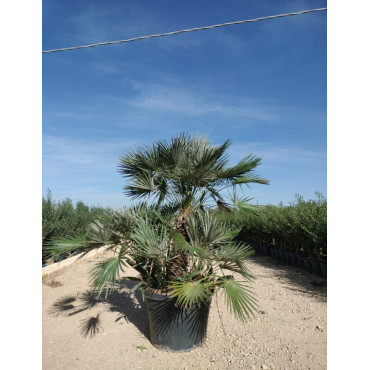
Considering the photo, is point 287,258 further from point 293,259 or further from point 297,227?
point 297,227

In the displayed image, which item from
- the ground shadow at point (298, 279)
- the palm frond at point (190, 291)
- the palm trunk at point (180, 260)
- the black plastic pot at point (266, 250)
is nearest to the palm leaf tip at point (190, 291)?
the palm frond at point (190, 291)

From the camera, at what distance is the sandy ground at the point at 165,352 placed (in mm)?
2844

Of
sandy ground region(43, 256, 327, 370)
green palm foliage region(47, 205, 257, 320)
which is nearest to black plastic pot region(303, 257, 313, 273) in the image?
sandy ground region(43, 256, 327, 370)

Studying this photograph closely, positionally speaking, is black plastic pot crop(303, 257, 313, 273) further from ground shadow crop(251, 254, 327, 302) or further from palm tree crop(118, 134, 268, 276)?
palm tree crop(118, 134, 268, 276)

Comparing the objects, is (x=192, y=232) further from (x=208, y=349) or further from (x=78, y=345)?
(x=78, y=345)

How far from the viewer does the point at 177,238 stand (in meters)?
2.85

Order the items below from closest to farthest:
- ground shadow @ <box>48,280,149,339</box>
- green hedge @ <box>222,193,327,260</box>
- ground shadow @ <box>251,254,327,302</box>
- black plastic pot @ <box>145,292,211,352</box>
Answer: black plastic pot @ <box>145,292,211,352</box> < ground shadow @ <box>48,280,149,339</box> < ground shadow @ <box>251,254,327,302</box> < green hedge @ <box>222,193,327,260</box>

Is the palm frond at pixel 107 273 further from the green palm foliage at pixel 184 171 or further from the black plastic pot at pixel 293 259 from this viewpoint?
the black plastic pot at pixel 293 259

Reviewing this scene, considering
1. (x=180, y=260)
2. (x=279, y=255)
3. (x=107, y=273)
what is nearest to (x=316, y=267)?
(x=279, y=255)

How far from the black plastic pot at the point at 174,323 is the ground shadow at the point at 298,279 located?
2.70m

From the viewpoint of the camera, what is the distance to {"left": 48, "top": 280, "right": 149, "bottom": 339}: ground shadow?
12.0 feet

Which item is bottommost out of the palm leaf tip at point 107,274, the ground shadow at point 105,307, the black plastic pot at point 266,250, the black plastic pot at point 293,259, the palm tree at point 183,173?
the black plastic pot at point 266,250

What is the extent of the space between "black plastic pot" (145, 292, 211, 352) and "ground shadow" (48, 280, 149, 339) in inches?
18.6
